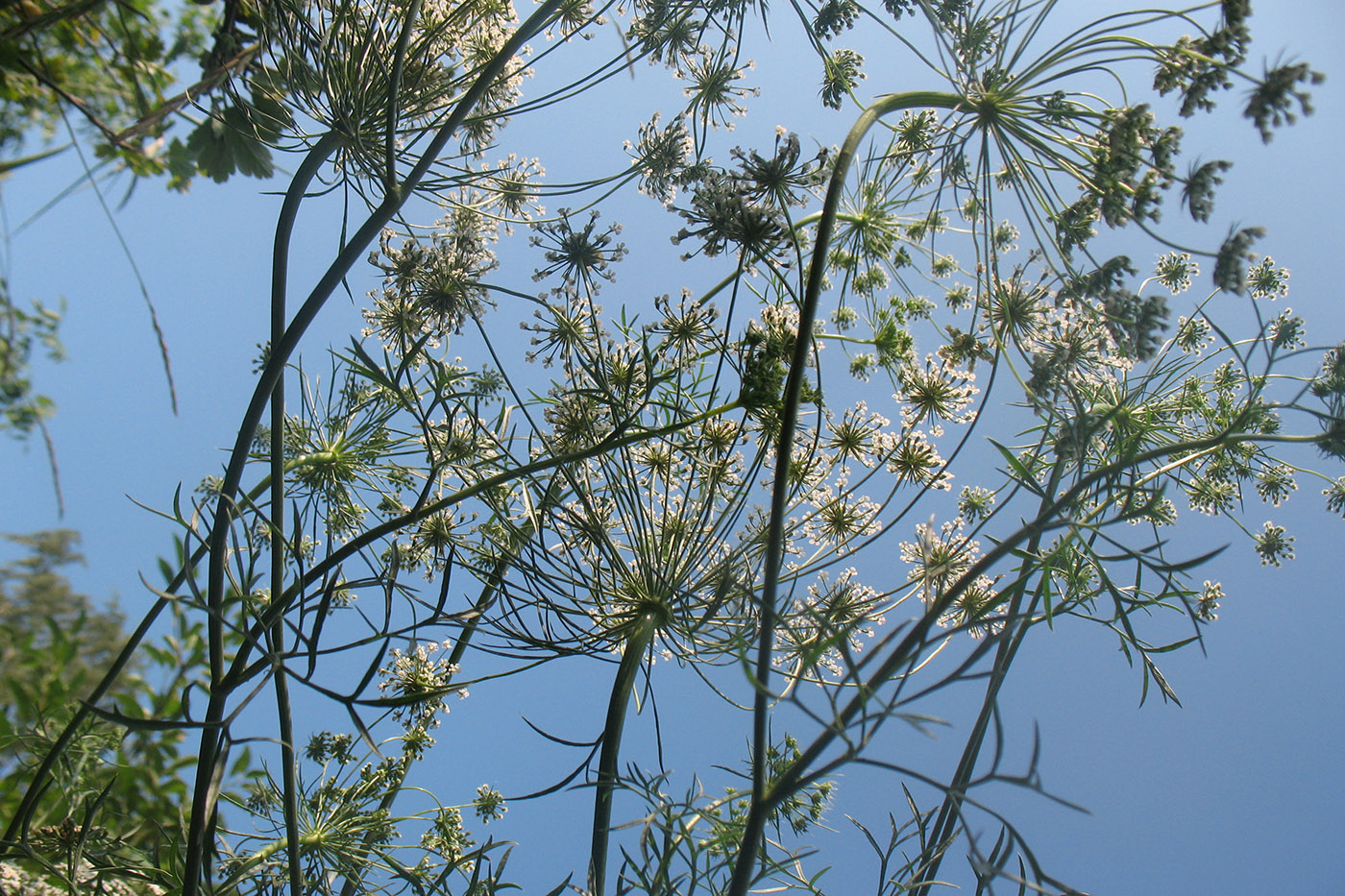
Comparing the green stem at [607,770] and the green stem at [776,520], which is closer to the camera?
the green stem at [776,520]

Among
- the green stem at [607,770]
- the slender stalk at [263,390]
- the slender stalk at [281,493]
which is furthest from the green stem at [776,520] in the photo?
the slender stalk at [281,493]

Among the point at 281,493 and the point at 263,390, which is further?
the point at 281,493

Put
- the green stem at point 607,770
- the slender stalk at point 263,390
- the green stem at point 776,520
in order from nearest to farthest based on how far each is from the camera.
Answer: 1. the green stem at point 776,520
2. the slender stalk at point 263,390
3. the green stem at point 607,770

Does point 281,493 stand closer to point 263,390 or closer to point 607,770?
point 263,390

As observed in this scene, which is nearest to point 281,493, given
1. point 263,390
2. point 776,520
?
point 263,390

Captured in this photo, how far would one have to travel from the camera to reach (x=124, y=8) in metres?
0.98

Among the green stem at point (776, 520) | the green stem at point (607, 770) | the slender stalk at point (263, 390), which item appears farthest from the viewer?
the green stem at point (607, 770)

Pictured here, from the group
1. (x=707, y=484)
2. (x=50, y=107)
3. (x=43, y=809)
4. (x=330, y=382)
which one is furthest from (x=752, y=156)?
(x=43, y=809)

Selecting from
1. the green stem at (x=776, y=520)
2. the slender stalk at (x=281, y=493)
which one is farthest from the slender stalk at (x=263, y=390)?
the green stem at (x=776, y=520)

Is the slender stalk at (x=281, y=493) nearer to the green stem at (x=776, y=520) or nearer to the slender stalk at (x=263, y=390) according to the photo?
the slender stalk at (x=263, y=390)

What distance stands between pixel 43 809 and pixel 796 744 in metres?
2.15

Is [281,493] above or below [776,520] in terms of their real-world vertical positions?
above

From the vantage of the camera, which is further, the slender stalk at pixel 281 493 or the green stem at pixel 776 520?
the slender stalk at pixel 281 493

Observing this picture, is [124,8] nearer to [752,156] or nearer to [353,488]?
[752,156]
